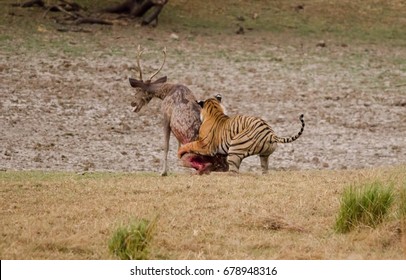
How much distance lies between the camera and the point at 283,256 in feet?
31.5

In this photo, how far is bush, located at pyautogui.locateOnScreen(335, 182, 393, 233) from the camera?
34.2 ft

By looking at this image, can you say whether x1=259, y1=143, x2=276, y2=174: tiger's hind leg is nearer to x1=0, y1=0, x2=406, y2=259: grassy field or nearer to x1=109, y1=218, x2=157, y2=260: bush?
x1=0, y1=0, x2=406, y2=259: grassy field

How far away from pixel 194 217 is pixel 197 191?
1.16 metres

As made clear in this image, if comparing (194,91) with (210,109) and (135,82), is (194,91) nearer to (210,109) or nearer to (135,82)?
(135,82)

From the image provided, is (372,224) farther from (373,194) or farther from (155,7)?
(155,7)

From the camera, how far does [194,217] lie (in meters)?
10.9

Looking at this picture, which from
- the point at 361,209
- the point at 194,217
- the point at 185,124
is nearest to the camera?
the point at 361,209

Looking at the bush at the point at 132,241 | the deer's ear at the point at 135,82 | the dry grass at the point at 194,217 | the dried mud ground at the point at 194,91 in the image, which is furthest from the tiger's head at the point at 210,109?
the bush at the point at 132,241

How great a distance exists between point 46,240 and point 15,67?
12.0m

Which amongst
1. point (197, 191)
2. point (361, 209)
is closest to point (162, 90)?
point (197, 191)

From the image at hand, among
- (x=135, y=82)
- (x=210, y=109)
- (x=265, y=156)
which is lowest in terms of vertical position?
(x=265, y=156)

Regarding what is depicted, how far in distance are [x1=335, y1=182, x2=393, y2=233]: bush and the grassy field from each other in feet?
0.35
